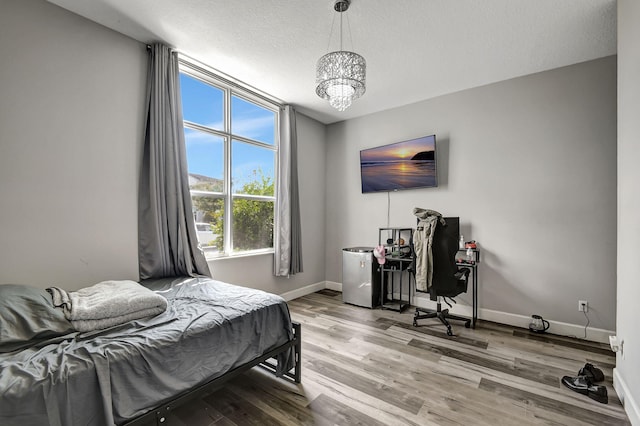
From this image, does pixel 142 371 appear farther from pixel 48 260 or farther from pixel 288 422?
pixel 48 260

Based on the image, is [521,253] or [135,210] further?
[521,253]

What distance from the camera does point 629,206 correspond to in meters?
1.77

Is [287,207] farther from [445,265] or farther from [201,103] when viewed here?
[445,265]

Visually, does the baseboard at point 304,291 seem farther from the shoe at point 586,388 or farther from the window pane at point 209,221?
the shoe at point 586,388

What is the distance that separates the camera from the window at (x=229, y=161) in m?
3.12

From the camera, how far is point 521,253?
3.14 metres

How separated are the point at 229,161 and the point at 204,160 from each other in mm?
304

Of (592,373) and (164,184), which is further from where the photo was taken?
(164,184)

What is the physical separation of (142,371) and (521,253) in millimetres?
3534

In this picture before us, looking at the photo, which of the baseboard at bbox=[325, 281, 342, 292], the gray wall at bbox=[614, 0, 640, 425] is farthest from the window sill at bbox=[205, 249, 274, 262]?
the gray wall at bbox=[614, 0, 640, 425]

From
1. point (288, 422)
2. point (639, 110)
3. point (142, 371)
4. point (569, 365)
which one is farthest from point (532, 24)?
point (142, 371)

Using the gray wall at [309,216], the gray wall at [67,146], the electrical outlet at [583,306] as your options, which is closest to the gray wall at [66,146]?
the gray wall at [67,146]

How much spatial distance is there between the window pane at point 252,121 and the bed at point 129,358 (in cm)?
→ 229

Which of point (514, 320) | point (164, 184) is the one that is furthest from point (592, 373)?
point (164, 184)
